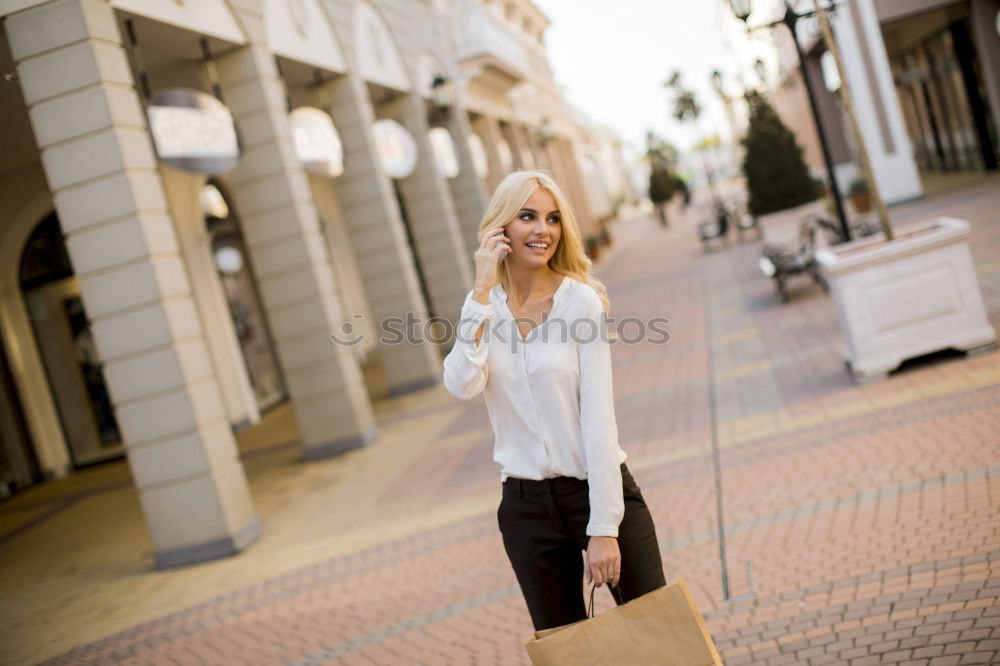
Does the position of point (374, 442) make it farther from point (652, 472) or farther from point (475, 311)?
point (475, 311)

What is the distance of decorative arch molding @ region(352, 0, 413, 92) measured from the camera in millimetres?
14812

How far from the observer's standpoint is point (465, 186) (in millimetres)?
21141

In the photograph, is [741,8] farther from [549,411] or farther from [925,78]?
[925,78]

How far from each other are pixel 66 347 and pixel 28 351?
2.19 feet

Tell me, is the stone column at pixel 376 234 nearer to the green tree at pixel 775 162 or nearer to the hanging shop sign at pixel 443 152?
the hanging shop sign at pixel 443 152

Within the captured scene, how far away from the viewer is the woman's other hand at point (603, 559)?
8.92 ft

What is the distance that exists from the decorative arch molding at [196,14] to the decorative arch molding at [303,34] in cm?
86

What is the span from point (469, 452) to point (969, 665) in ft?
22.6

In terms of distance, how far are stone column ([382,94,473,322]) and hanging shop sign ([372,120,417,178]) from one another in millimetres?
1816

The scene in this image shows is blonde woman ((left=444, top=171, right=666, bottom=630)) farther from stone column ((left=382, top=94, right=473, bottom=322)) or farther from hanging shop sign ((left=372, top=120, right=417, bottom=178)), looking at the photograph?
stone column ((left=382, top=94, right=473, bottom=322))

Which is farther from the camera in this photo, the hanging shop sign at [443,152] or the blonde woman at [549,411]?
the hanging shop sign at [443,152]

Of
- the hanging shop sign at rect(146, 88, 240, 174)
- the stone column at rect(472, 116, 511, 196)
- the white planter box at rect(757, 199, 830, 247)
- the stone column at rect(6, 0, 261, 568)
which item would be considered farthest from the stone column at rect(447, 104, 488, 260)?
the stone column at rect(6, 0, 261, 568)

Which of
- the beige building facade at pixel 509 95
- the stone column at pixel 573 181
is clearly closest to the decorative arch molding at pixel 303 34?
the beige building facade at pixel 509 95

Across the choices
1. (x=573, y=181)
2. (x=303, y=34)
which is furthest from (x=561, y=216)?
(x=573, y=181)
